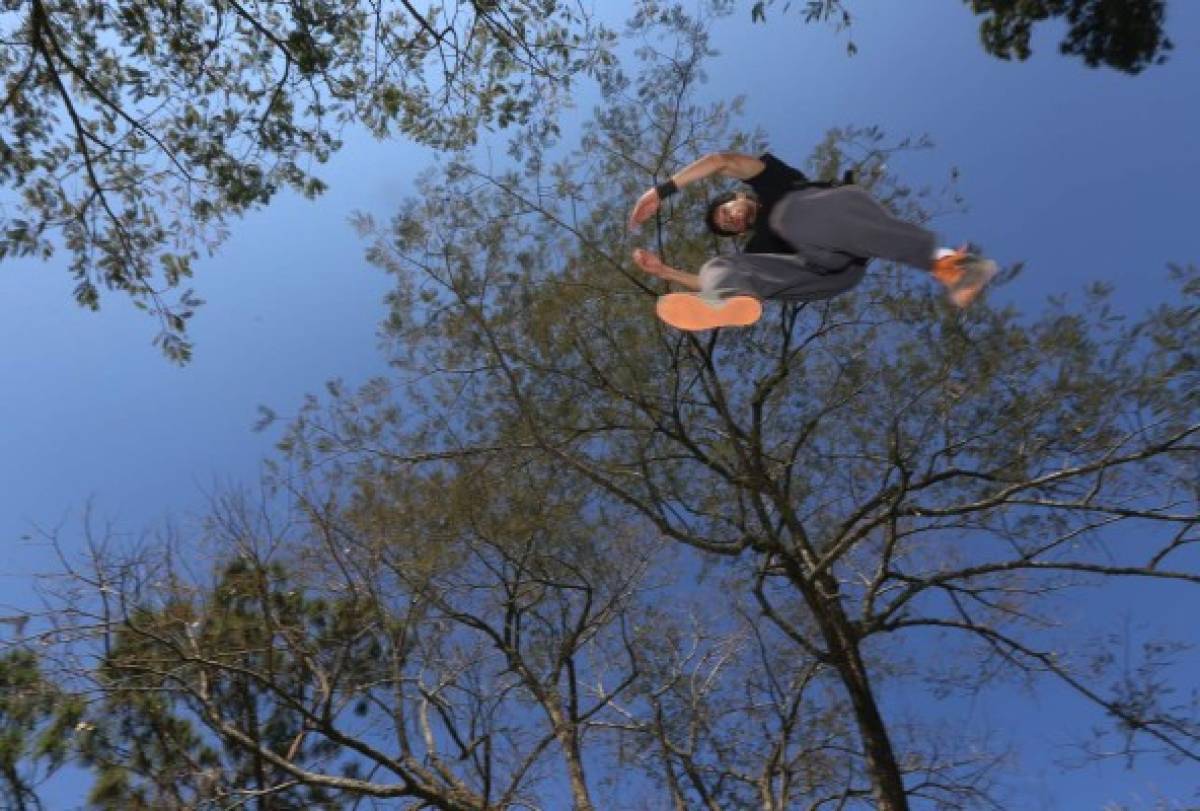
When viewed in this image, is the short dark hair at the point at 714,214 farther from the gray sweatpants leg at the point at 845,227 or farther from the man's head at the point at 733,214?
the gray sweatpants leg at the point at 845,227

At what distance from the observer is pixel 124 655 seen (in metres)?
6.92

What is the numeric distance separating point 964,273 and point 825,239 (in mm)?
624

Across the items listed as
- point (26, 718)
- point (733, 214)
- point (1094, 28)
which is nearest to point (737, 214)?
point (733, 214)

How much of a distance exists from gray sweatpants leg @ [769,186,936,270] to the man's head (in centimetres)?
13

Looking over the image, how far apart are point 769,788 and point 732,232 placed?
5932 millimetres

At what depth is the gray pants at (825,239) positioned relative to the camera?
3.74 meters

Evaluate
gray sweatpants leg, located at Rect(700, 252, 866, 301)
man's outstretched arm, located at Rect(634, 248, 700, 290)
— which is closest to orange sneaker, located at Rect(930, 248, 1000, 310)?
gray sweatpants leg, located at Rect(700, 252, 866, 301)

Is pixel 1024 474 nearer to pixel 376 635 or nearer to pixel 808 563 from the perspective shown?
pixel 808 563

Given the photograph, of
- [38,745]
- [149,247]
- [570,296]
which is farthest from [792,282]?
[38,745]

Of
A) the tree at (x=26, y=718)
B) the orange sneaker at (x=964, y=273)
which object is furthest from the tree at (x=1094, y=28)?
the tree at (x=26, y=718)

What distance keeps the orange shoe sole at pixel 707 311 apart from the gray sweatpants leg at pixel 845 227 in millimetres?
516

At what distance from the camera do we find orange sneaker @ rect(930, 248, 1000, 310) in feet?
12.1

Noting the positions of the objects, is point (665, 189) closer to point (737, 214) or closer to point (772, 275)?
point (737, 214)

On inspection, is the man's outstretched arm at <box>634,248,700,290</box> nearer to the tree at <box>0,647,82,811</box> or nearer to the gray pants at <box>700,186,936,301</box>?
the gray pants at <box>700,186,936,301</box>
